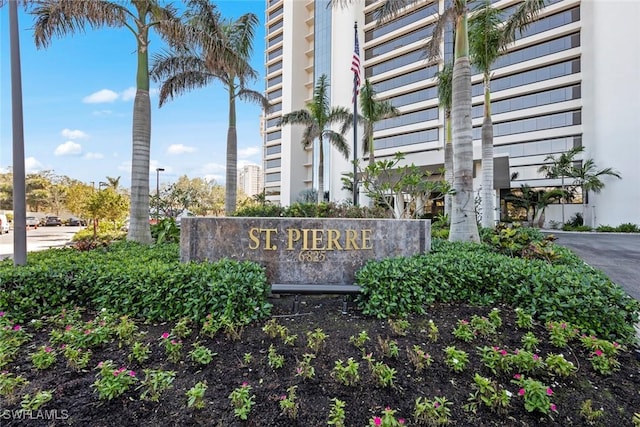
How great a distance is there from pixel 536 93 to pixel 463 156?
26507 millimetres

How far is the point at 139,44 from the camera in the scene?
8.47 metres

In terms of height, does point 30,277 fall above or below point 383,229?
below

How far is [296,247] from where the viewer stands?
16.8ft

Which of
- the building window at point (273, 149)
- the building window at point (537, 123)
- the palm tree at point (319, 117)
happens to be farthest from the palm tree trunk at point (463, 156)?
the building window at point (273, 149)

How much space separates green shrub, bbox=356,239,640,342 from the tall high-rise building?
1246 centimetres

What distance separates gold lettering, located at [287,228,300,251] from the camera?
200 inches

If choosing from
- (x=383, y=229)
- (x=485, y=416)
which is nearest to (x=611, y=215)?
(x=383, y=229)

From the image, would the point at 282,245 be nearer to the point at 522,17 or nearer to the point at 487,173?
the point at 487,173

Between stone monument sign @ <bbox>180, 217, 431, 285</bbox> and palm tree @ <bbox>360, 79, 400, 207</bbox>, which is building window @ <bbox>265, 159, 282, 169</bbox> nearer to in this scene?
palm tree @ <bbox>360, 79, 400, 207</bbox>

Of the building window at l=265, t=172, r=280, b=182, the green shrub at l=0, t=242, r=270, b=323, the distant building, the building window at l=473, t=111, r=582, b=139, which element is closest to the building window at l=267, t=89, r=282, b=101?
the building window at l=265, t=172, r=280, b=182

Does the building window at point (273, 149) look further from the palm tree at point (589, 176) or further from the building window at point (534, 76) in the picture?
the palm tree at point (589, 176)

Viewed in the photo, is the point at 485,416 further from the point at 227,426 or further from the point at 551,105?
the point at 551,105

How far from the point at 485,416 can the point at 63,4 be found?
35.8 ft

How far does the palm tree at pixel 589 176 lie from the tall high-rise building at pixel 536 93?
393 mm
